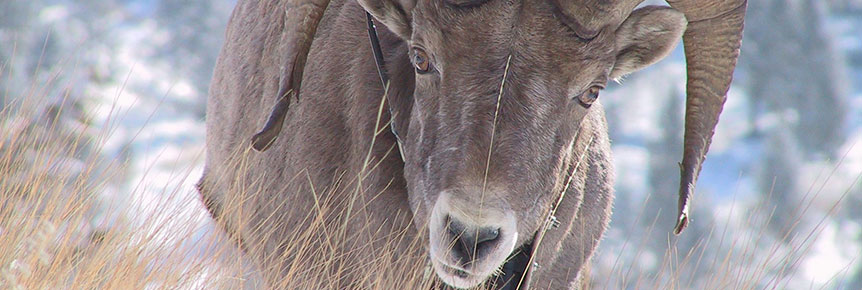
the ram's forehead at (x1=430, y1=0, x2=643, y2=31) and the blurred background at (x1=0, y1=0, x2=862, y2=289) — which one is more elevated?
the ram's forehead at (x1=430, y1=0, x2=643, y2=31)

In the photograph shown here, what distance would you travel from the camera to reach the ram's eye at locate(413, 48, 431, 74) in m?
4.39

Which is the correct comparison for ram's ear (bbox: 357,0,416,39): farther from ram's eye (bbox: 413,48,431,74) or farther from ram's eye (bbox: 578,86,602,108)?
ram's eye (bbox: 578,86,602,108)

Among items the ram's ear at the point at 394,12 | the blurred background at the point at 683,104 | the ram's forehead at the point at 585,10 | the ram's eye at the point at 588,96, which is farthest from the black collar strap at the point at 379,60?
the blurred background at the point at 683,104

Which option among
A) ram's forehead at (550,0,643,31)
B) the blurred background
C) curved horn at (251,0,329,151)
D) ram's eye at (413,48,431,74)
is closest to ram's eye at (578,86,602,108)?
ram's forehead at (550,0,643,31)

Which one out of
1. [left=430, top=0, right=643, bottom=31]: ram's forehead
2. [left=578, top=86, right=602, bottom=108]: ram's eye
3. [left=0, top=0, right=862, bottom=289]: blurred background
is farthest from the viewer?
[left=0, top=0, right=862, bottom=289]: blurred background

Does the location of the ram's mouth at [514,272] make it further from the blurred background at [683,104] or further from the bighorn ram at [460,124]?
the blurred background at [683,104]

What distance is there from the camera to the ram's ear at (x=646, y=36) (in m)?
4.50

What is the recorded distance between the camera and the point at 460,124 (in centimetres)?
406

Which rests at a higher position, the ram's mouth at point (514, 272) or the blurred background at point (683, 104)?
the ram's mouth at point (514, 272)

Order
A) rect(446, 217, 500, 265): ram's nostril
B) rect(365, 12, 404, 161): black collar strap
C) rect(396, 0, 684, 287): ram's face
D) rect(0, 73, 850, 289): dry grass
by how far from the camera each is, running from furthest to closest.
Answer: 1. rect(365, 12, 404, 161): black collar strap
2. rect(0, 73, 850, 289): dry grass
3. rect(396, 0, 684, 287): ram's face
4. rect(446, 217, 500, 265): ram's nostril

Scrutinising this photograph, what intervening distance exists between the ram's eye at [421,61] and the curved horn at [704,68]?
3.85 ft

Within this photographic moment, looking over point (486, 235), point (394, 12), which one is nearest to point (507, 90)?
point (486, 235)

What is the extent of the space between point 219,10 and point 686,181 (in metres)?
60.6

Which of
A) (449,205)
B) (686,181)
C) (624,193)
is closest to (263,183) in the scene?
(449,205)
